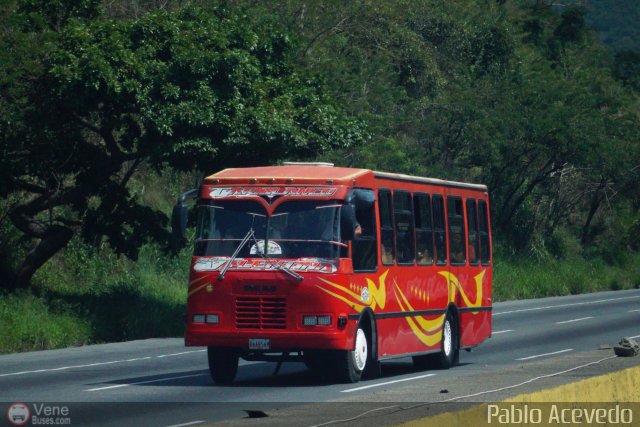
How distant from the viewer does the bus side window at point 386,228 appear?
1797 cm

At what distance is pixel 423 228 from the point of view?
19562 millimetres

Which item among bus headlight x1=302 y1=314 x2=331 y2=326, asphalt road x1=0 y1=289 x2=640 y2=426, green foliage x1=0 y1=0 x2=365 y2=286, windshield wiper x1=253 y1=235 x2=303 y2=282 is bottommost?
asphalt road x1=0 y1=289 x2=640 y2=426

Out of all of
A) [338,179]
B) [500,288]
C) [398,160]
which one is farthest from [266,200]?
[500,288]

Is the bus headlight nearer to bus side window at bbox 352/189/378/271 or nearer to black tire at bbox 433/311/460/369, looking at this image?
bus side window at bbox 352/189/378/271

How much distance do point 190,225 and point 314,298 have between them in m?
12.8

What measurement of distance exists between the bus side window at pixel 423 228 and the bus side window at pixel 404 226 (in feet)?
0.84

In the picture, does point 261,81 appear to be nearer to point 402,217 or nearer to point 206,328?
point 402,217

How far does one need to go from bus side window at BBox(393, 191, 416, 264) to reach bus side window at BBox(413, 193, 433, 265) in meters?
0.26

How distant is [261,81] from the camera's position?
27.7 meters

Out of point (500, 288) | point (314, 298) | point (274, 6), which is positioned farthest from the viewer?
point (500, 288)

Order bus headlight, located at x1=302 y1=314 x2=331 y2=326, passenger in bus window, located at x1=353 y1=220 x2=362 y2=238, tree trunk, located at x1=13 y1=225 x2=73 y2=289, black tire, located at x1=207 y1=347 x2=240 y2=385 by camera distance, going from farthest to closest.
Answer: tree trunk, located at x1=13 y1=225 x2=73 y2=289, black tire, located at x1=207 y1=347 x2=240 y2=385, passenger in bus window, located at x1=353 y1=220 x2=362 y2=238, bus headlight, located at x1=302 y1=314 x2=331 y2=326

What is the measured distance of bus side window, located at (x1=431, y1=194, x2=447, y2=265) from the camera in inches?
790

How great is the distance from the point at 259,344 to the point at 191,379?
2065mm

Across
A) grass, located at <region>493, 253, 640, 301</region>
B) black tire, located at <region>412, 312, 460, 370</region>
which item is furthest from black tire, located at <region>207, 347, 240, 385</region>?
grass, located at <region>493, 253, 640, 301</region>
